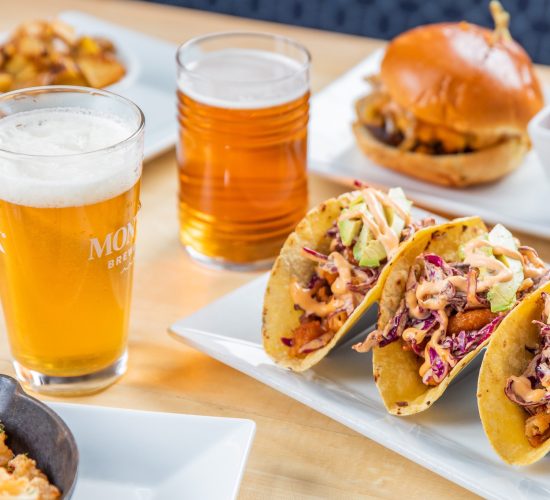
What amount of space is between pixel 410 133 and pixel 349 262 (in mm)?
753

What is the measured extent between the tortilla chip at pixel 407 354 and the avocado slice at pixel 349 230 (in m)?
0.10

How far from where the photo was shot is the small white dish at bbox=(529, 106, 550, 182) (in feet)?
6.20

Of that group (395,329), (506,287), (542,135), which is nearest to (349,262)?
(395,329)

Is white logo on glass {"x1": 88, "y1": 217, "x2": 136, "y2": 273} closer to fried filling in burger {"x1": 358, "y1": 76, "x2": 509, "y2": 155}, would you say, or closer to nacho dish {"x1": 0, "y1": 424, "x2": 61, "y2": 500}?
nacho dish {"x1": 0, "y1": 424, "x2": 61, "y2": 500}

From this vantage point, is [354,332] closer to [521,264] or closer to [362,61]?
[521,264]

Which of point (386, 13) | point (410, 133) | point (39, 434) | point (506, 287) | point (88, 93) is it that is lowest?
point (386, 13)

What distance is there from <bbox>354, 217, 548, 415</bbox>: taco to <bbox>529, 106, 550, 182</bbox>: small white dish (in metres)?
0.51

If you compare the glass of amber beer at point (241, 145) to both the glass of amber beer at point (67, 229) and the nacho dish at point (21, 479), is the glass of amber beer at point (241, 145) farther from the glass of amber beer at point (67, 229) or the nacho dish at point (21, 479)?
the nacho dish at point (21, 479)

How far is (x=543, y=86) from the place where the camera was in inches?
101

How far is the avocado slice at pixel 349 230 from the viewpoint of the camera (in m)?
1.50

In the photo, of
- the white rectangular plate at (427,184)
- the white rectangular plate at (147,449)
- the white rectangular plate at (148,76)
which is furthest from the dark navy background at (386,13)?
the white rectangular plate at (147,449)

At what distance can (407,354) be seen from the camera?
1437 millimetres

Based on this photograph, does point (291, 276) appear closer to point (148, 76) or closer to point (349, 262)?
point (349, 262)

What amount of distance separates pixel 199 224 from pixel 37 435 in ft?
2.53
